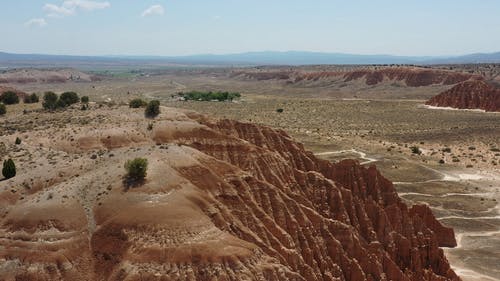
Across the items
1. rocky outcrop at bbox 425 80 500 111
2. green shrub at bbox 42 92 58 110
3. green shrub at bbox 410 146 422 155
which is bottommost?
green shrub at bbox 410 146 422 155

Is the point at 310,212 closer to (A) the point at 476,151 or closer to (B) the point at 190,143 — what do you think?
(B) the point at 190,143

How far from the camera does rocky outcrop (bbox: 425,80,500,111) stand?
146825 millimetres

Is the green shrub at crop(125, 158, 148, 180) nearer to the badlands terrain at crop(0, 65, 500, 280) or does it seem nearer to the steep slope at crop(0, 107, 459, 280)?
the steep slope at crop(0, 107, 459, 280)

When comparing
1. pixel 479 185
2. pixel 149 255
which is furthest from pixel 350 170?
pixel 479 185

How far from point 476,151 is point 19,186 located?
8252cm

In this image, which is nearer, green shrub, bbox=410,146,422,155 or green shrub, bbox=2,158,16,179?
green shrub, bbox=2,158,16,179

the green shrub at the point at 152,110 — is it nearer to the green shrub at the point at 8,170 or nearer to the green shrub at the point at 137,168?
the green shrub at the point at 8,170

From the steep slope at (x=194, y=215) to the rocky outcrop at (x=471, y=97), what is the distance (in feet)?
366

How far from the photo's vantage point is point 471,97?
151 meters

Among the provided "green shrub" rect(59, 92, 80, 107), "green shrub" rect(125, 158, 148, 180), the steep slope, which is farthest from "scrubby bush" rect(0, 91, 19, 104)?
"green shrub" rect(125, 158, 148, 180)

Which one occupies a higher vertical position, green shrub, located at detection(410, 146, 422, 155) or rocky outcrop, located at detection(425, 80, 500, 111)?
rocky outcrop, located at detection(425, 80, 500, 111)

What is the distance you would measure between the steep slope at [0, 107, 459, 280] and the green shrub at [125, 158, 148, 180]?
475 millimetres

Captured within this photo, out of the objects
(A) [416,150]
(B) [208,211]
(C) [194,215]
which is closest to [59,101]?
(B) [208,211]

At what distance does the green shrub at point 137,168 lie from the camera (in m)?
30.1
